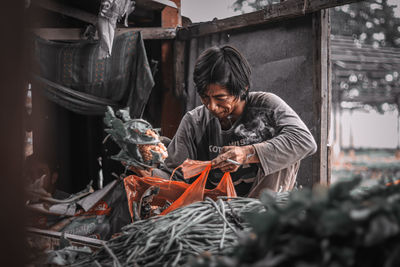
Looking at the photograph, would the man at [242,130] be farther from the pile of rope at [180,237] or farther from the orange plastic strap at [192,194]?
the pile of rope at [180,237]

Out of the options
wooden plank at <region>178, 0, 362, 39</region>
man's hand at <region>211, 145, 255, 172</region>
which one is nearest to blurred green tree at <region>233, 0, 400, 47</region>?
wooden plank at <region>178, 0, 362, 39</region>

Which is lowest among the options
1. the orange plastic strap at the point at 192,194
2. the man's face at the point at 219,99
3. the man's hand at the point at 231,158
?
the orange plastic strap at the point at 192,194

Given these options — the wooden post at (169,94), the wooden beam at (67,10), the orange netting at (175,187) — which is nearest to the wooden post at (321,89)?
the orange netting at (175,187)

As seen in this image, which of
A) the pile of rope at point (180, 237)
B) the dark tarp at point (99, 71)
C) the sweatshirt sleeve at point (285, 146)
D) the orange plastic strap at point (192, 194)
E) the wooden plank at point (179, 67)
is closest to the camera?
the pile of rope at point (180, 237)

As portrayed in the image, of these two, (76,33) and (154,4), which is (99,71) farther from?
(154,4)

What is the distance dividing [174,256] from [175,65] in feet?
11.9

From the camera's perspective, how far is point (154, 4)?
441 cm

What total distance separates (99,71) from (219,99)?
80.4 inches

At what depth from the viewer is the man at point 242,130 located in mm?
2840

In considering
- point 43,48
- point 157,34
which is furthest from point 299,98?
point 43,48

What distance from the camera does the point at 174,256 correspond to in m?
1.30

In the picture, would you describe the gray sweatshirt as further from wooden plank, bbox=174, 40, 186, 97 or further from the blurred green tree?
the blurred green tree

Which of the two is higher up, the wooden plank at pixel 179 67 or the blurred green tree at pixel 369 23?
the blurred green tree at pixel 369 23

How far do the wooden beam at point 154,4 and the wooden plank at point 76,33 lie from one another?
0.35m
